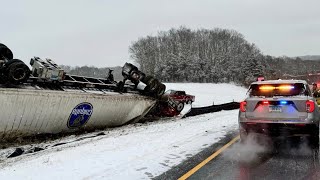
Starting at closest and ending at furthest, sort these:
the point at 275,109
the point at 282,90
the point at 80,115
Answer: the point at 275,109 < the point at 282,90 < the point at 80,115

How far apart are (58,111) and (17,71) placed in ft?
6.83

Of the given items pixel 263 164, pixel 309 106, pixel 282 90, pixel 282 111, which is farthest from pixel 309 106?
pixel 263 164

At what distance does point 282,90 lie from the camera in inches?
327

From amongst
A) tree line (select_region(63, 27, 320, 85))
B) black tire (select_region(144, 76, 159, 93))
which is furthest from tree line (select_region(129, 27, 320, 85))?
black tire (select_region(144, 76, 159, 93))

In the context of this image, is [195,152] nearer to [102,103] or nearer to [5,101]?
[5,101]

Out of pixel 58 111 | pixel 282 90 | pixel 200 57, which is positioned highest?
pixel 200 57

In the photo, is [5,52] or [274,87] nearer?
[274,87]

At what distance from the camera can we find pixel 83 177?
6254mm

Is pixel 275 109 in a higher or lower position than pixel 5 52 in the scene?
lower

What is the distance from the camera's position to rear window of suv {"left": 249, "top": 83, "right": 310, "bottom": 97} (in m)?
8.21

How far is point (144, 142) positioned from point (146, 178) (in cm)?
356

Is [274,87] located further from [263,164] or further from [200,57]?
[200,57]

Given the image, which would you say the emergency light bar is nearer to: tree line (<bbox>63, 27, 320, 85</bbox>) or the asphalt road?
the asphalt road

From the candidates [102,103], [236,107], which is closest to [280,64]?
[236,107]
